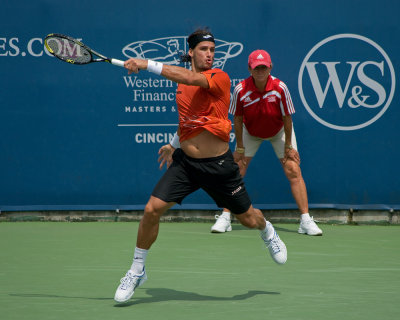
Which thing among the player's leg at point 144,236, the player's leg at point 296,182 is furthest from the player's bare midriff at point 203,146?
the player's leg at point 296,182

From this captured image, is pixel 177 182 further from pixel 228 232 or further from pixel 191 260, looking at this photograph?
pixel 228 232

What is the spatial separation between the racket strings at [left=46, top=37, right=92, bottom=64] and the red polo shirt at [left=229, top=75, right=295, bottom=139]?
2.67 metres

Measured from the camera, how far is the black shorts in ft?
14.6

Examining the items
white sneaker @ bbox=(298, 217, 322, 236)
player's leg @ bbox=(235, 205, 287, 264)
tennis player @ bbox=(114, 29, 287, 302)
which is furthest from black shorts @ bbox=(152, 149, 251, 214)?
white sneaker @ bbox=(298, 217, 322, 236)

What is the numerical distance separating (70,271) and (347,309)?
215cm

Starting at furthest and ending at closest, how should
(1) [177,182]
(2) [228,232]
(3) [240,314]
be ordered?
(2) [228,232] → (1) [177,182] → (3) [240,314]

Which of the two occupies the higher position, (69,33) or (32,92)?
(69,33)

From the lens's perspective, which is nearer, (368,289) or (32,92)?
(368,289)

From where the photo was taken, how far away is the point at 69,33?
25.3 feet

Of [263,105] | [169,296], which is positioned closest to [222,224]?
[263,105]

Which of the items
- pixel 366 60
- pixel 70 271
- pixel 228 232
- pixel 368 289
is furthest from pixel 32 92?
pixel 368 289

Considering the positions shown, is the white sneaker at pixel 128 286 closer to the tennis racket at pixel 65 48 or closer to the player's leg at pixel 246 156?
the tennis racket at pixel 65 48

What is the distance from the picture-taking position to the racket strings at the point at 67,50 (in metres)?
4.61

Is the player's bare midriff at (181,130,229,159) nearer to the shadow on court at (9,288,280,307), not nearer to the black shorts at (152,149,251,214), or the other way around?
the black shorts at (152,149,251,214)
